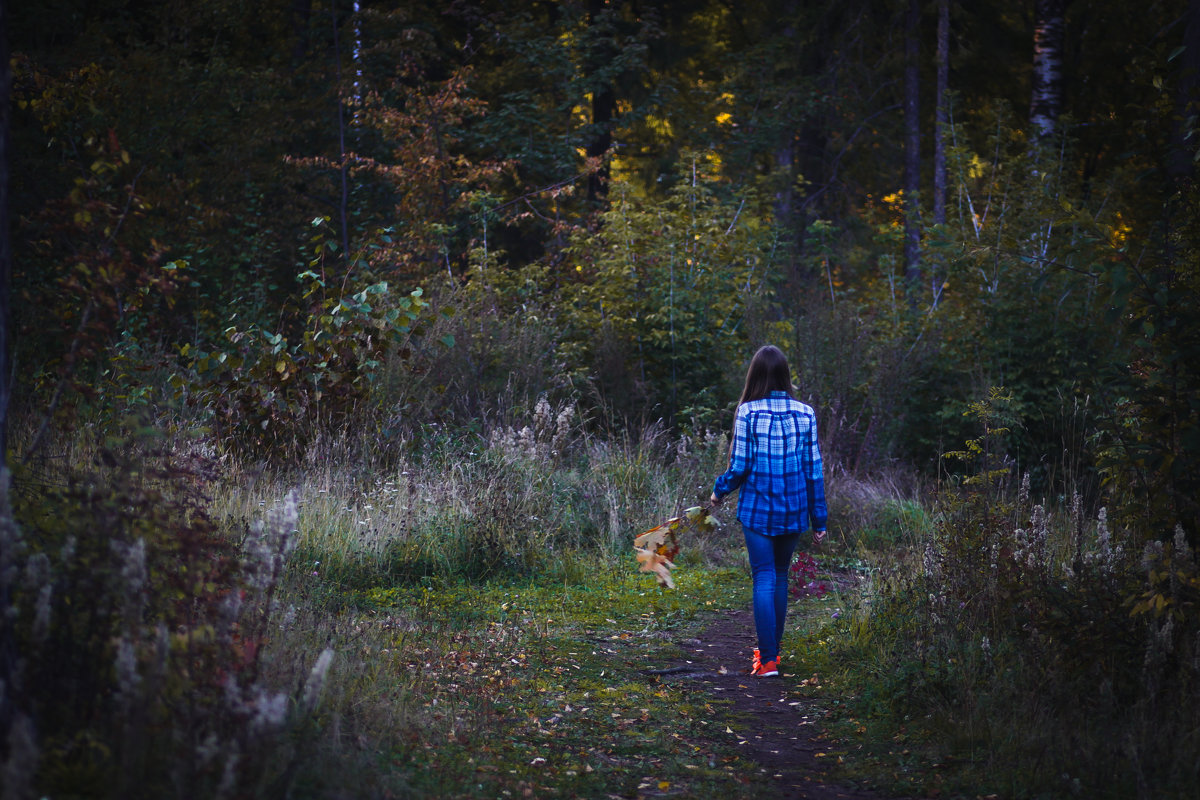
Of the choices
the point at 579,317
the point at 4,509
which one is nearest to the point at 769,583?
the point at 4,509

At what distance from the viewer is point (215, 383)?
8688 mm

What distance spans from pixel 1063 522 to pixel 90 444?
7793 millimetres

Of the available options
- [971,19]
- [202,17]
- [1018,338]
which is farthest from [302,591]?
[971,19]

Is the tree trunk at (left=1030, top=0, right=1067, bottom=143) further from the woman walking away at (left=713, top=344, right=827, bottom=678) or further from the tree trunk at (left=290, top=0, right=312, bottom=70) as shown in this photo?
the tree trunk at (left=290, top=0, right=312, bottom=70)

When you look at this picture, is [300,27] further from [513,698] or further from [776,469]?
[513,698]

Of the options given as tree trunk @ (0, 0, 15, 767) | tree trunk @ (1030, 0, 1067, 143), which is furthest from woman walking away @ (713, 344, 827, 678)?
tree trunk @ (1030, 0, 1067, 143)

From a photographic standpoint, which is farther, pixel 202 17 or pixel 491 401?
pixel 202 17

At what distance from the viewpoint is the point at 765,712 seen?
548 cm

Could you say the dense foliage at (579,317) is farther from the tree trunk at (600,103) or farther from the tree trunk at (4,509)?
the tree trunk at (600,103)

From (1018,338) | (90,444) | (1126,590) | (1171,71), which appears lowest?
(1126,590)

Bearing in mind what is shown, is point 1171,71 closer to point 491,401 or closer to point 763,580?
point 763,580

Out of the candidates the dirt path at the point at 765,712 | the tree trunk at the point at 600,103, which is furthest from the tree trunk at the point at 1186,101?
the tree trunk at the point at 600,103

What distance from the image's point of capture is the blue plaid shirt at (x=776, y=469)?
5.99m

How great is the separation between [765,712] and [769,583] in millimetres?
819
